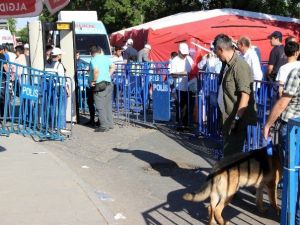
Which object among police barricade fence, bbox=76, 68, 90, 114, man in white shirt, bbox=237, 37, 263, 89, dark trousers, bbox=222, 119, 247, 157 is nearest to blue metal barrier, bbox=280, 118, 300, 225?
dark trousers, bbox=222, 119, 247, 157

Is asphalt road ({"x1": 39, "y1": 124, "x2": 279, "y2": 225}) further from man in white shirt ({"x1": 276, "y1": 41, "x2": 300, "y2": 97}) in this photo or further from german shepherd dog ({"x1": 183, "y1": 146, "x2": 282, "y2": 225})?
man in white shirt ({"x1": 276, "y1": 41, "x2": 300, "y2": 97})

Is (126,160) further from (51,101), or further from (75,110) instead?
(75,110)

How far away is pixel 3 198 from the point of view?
6000 mm

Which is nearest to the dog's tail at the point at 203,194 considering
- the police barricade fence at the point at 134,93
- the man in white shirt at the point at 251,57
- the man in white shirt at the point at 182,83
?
the man in white shirt at the point at 251,57

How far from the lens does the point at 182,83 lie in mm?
10734

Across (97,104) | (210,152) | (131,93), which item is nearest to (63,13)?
(131,93)

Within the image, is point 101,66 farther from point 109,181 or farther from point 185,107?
point 109,181

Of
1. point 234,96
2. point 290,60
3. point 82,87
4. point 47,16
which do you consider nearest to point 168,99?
point 82,87

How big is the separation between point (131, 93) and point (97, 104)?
6.47 feet

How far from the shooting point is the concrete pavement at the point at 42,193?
536 centimetres

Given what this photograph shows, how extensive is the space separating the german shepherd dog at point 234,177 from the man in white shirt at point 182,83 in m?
5.28

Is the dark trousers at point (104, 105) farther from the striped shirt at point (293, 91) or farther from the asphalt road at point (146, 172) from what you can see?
the striped shirt at point (293, 91)

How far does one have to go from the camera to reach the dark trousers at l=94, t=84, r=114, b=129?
36.1ft

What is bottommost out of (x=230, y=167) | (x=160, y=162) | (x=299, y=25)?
(x=160, y=162)
